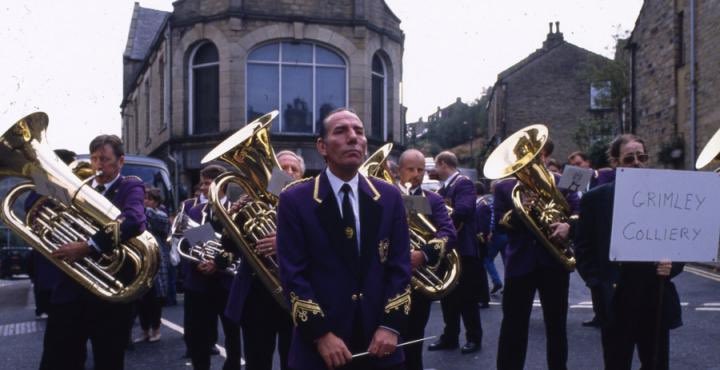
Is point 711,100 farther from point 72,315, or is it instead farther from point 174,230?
point 72,315

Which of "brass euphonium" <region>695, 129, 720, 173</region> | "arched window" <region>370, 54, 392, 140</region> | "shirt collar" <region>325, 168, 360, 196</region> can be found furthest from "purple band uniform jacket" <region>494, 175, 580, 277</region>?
"arched window" <region>370, 54, 392, 140</region>

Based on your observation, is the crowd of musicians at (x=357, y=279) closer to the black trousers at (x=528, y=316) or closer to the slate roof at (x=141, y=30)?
the black trousers at (x=528, y=316)

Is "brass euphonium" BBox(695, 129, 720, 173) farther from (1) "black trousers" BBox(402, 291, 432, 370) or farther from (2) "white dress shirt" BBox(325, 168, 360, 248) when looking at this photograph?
(2) "white dress shirt" BBox(325, 168, 360, 248)

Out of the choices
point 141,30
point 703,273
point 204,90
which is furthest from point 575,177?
point 141,30

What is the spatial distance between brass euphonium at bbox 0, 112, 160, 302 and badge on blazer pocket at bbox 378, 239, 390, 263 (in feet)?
6.84

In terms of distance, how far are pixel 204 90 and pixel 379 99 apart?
5.45 m

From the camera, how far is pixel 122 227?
5.09m

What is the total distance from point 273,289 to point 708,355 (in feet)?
15.5

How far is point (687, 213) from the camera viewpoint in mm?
4438

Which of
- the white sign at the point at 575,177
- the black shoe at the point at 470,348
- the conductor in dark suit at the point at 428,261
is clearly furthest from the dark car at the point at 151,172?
the white sign at the point at 575,177

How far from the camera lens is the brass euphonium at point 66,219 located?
5.11 m

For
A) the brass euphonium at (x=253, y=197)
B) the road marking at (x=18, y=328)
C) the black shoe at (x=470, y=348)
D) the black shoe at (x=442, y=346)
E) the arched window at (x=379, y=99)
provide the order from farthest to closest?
the arched window at (x=379, y=99) < the road marking at (x=18, y=328) < the black shoe at (x=442, y=346) < the black shoe at (x=470, y=348) < the brass euphonium at (x=253, y=197)

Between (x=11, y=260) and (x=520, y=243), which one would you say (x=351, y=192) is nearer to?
(x=520, y=243)

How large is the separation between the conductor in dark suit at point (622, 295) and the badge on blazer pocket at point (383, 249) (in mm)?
1719
